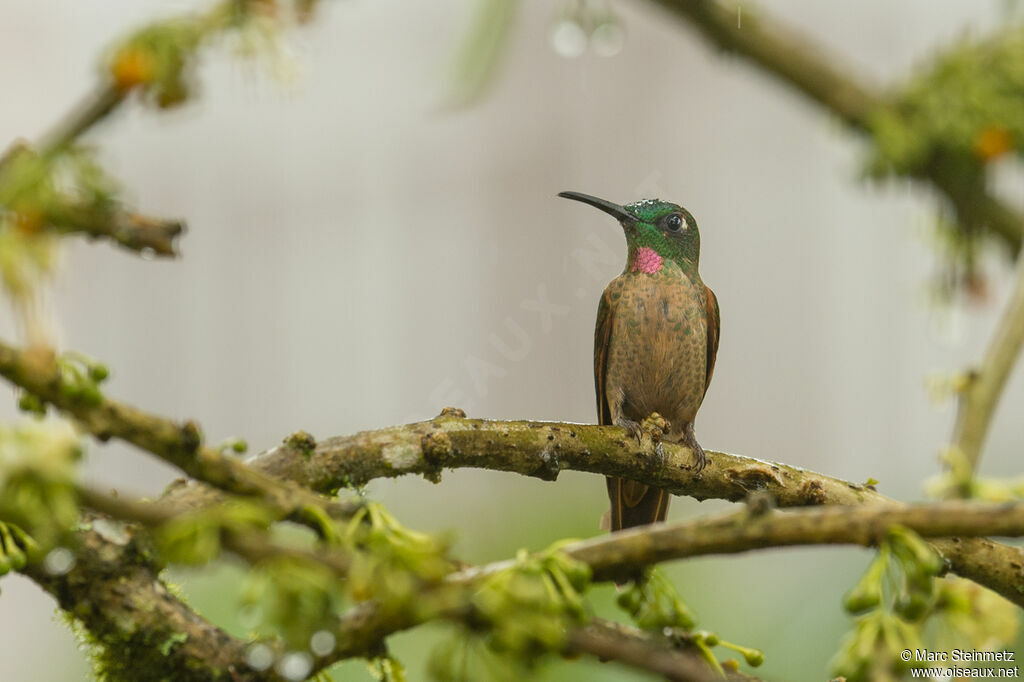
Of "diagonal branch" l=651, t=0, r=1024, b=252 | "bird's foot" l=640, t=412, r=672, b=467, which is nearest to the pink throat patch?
"diagonal branch" l=651, t=0, r=1024, b=252

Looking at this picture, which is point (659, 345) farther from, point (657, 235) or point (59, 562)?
point (59, 562)

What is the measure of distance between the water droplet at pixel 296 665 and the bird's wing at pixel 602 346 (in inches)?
67.5

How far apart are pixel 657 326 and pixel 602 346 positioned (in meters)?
0.16

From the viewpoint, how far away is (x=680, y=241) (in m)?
2.60

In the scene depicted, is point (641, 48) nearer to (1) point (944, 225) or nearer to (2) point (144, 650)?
(1) point (944, 225)

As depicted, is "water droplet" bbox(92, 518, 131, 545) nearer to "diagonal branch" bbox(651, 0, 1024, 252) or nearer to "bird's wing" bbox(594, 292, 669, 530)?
"bird's wing" bbox(594, 292, 669, 530)

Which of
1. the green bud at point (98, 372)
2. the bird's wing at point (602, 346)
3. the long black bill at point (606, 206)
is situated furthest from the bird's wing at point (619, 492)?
the green bud at point (98, 372)

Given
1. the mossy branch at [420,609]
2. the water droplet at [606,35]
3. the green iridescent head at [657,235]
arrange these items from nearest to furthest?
1. the mossy branch at [420,609]
2. the water droplet at [606,35]
3. the green iridescent head at [657,235]

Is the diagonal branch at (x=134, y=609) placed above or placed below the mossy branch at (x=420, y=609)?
below

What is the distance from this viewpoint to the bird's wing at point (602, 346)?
2.59 metres

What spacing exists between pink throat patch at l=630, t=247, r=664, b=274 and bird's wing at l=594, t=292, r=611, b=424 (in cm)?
12

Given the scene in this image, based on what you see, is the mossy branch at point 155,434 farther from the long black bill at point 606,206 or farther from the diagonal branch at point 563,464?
the long black bill at point 606,206

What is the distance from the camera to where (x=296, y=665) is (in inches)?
33.8

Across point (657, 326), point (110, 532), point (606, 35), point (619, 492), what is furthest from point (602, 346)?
point (110, 532)
